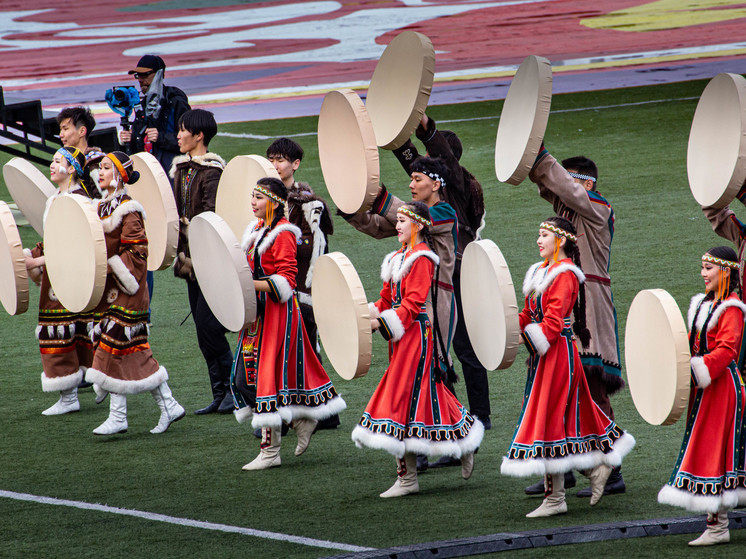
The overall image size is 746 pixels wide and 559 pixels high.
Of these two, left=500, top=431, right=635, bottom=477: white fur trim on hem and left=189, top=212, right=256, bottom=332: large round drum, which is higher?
left=189, top=212, right=256, bottom=332: large round drum

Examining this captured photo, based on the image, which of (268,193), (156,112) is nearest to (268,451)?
(268,193)

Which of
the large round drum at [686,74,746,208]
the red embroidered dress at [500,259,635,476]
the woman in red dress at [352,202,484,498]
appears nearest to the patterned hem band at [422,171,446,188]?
the woman in red dress at [352,202,484,498]

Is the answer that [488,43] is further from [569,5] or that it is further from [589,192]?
[589,192]

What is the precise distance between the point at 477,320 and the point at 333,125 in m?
1.07

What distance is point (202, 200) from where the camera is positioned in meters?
6.83

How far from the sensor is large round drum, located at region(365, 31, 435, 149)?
5.03 meters

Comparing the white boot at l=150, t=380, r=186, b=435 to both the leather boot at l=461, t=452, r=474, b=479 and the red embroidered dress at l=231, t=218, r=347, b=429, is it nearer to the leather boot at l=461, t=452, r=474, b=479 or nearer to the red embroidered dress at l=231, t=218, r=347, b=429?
the red embroidered dress at l=231, t=218, r=347, b=429

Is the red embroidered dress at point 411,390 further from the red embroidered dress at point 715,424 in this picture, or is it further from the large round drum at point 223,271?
the red embroidered dress at point 715,424

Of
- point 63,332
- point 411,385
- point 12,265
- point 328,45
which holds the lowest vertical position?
point 411,385

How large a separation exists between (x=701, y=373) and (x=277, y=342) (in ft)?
7.11

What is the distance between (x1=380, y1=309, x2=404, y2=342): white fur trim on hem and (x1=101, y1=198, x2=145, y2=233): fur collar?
5.72ft

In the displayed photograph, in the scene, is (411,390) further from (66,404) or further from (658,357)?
(66,404)

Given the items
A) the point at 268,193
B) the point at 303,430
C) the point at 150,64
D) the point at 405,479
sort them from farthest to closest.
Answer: the point at 150,64 → the point at 303,430 → the point at 268,193 → the point at 405,479

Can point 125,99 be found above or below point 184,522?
above
